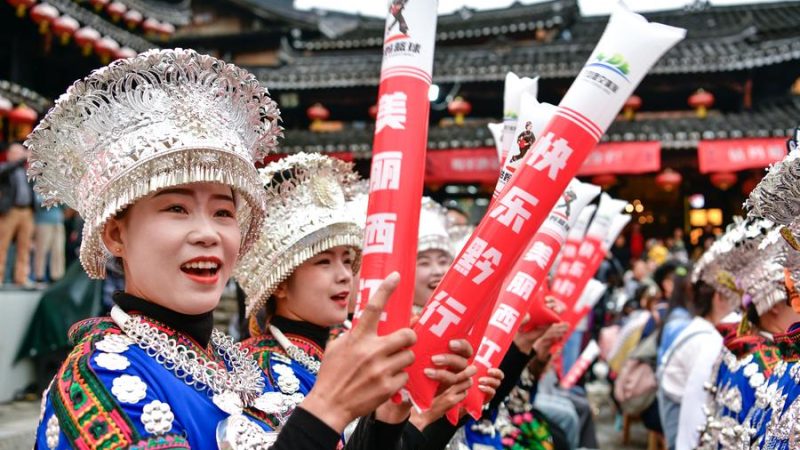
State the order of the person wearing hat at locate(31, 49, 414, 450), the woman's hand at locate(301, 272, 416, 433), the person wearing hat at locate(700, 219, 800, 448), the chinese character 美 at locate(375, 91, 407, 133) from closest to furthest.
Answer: the woman's hand at locate(301, 272, 416, 433) → the chinese character 美 at locate(375, 91, 407, 133) → the person wearing hat at locate(31, 49, 414, 450) → the person wearing hat at locate(700, 219, 800, 448)

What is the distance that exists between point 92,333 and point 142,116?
588 millimetres

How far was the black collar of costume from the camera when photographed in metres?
1.95

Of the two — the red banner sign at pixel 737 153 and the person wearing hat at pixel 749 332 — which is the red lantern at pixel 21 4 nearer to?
the person wearing hat at pixel 749 332

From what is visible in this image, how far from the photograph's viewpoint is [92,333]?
1.90 m

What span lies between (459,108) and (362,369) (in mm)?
16263

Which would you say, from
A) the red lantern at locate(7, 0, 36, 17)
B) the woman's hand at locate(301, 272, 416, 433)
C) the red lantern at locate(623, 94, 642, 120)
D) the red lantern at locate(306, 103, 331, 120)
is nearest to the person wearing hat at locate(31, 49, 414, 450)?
the woman's hand at locate(301, 272, 416, 433)

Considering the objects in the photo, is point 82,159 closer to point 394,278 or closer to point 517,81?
point 394,278

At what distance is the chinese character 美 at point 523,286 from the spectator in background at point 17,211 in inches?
296

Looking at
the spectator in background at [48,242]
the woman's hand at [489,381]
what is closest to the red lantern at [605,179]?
the spectator in background at [48,242]

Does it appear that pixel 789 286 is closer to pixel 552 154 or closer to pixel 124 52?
pixel 552 154

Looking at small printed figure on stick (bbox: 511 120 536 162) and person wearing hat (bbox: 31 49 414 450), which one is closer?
person wearing hat (bbox: 31 49 414 450)

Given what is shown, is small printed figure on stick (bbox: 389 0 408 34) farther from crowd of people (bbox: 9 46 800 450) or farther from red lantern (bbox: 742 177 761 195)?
red lantern (bbox: 742 177 761 195)

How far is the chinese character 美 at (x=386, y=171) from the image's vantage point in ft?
5.26

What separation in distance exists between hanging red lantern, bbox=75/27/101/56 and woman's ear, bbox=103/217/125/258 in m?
12.4
